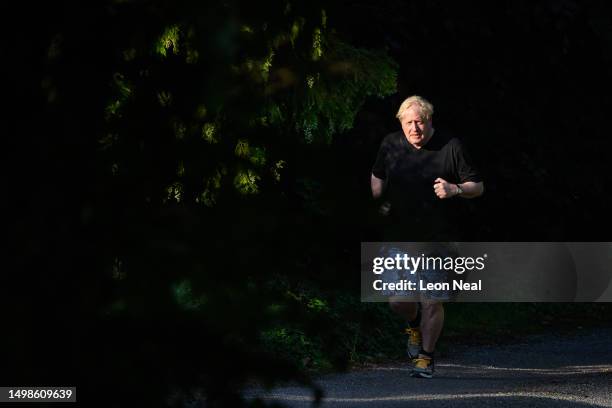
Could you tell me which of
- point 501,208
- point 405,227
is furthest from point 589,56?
point 405,227

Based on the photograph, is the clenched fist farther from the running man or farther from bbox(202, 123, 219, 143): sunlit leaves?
bbox(202, 123, 219, 143): sunlit leaves

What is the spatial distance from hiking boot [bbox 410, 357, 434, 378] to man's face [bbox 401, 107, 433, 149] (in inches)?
61.6

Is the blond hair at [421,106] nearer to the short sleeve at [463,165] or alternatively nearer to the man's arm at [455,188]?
the short sleeve at [463,165]

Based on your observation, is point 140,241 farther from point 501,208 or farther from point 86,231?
point 501,208

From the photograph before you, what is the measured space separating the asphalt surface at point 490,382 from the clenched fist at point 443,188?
132 centimetres

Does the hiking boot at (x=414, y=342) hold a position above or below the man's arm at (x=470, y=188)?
below

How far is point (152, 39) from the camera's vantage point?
193 centimetres

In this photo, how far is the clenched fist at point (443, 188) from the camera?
8.61 metres

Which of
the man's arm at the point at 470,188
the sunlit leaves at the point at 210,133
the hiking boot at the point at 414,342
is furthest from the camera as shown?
the hiking boot at the point at 414,342

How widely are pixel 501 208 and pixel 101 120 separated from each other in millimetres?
14526

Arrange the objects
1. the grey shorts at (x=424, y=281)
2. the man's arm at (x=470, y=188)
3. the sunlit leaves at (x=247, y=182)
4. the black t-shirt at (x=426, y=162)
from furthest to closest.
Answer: the grey shorts at (x=424, y=281) < the man's arm at (x=470, y=188) < the black t-shirt at (x=426, y=162) < the sunlit leaves at (x=247, y=182)

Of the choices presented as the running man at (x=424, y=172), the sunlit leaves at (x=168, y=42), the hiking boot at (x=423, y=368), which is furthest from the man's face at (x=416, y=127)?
the sunlit leaves at (x=168, y=42)

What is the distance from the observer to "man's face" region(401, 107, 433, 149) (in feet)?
29.3

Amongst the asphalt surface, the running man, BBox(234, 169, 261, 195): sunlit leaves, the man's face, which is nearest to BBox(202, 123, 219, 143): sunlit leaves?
BBox(234, 169, 261, 195): sunlit leaves
